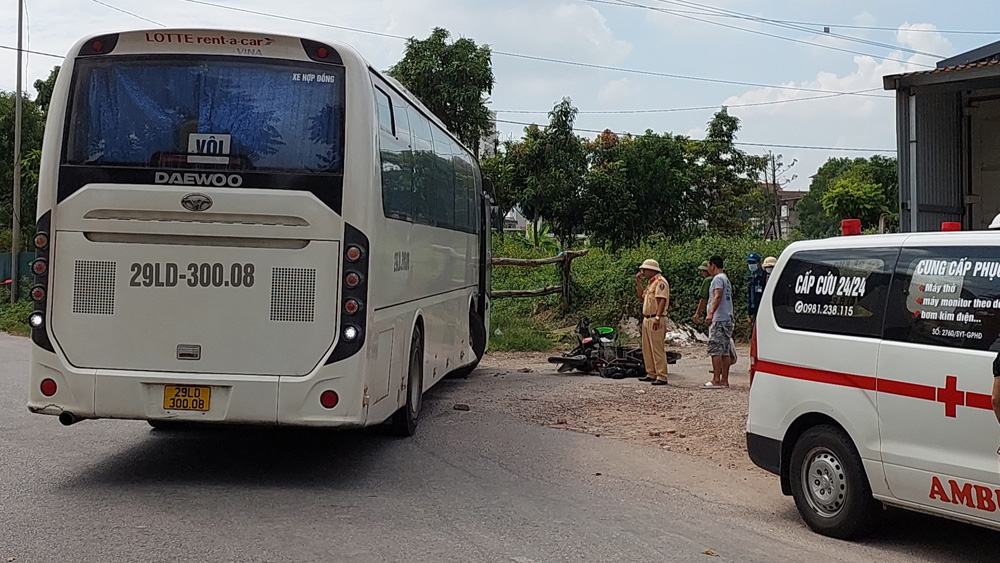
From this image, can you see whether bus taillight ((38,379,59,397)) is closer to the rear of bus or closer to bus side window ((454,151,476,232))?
the rear of bus

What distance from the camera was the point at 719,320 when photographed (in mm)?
13625

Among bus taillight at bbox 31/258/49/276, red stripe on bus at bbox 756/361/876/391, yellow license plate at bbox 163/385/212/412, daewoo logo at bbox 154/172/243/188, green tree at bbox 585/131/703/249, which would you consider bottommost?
yellow license plate at bbox 163/385/212/412

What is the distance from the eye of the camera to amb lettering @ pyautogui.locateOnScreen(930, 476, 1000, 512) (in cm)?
560

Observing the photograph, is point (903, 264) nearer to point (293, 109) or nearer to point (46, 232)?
point (293, 109)

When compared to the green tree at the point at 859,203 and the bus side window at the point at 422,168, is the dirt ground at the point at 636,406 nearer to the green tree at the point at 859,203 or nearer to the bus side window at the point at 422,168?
the bus side window at the point at 422,168

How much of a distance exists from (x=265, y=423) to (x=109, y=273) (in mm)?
1586

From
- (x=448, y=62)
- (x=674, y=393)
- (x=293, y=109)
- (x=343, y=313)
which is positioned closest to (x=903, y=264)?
(x=343, y=313)

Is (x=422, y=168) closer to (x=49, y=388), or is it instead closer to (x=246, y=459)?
(x=246, y=459)

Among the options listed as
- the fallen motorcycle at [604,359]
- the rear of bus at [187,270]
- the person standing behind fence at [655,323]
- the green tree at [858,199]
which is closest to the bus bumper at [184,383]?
the rear of bus at [187,270]

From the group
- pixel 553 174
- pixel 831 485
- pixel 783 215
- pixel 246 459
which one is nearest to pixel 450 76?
pixel 553 174

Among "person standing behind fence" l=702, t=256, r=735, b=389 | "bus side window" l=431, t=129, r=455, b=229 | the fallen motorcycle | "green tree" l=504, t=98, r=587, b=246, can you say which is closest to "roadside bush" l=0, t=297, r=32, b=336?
"green tree" l=504, t=98, r=587, b=246

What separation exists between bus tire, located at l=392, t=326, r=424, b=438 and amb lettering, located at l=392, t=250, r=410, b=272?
839 mm

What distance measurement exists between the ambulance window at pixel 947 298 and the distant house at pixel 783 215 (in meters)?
29.4

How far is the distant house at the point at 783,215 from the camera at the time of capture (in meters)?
50.7
